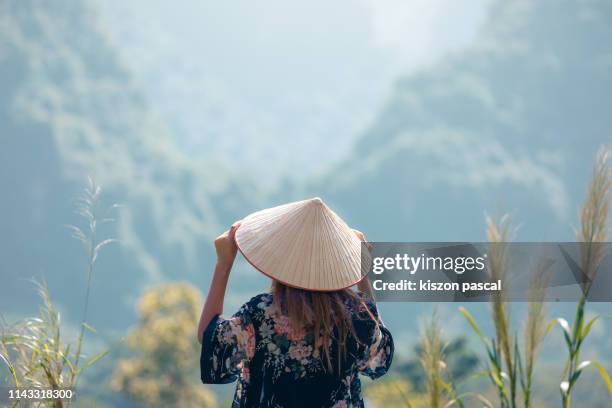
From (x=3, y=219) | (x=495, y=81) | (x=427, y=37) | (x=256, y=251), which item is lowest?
(x=256, y=251)

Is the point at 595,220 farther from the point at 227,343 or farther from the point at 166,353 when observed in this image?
the point at 166,353

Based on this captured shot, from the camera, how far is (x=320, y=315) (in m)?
1.42

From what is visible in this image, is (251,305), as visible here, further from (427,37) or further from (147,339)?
(427,37)

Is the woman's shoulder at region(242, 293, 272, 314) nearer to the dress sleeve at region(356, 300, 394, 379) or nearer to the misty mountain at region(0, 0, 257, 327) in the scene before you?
the dress sleeve at region(356, 300, 394, 379)

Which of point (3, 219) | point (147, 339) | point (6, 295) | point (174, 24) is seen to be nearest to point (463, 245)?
point (147, 339)

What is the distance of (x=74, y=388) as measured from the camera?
1805 mm

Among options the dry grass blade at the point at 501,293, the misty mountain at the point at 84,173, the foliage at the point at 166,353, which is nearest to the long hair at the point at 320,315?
the dry grass blade at the point at 501,293

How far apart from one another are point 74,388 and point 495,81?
92033 millimetres

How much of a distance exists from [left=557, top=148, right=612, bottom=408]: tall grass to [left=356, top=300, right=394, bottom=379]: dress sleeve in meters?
0.43

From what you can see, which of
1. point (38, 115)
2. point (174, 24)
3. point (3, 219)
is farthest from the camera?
point (174, 24)

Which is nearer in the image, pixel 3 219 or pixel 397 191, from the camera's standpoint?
pixel 3 219

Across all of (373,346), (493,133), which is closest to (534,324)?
(373,346)

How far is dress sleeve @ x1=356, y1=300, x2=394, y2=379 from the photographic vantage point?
1493 millimetres

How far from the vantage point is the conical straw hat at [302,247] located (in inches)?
56.0
